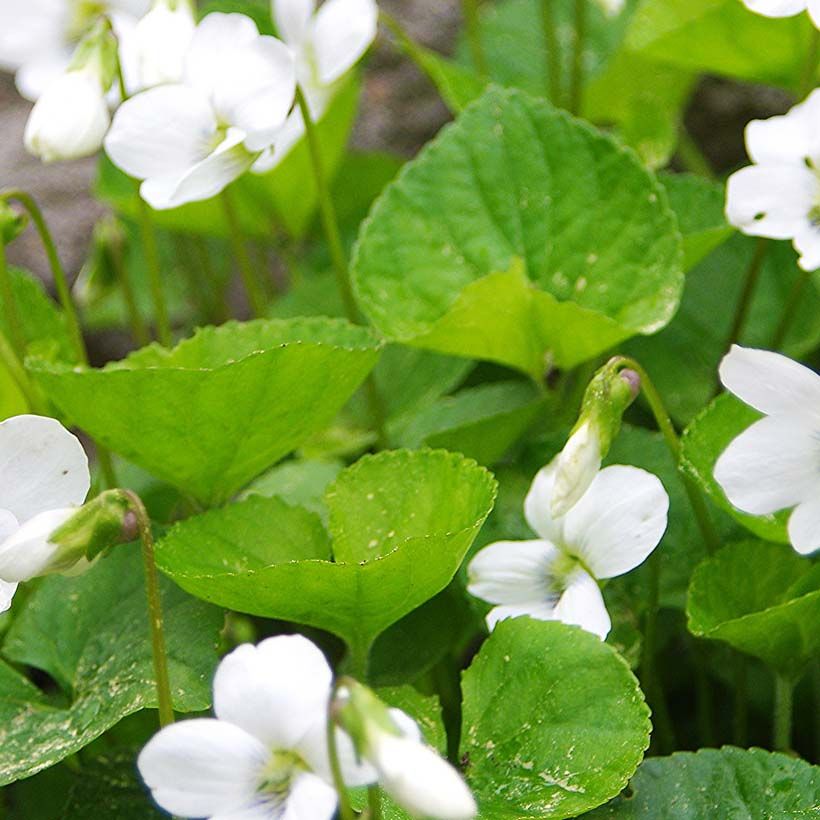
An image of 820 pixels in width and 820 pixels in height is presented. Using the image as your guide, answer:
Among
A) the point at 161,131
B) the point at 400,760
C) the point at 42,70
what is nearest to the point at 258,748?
the point at 400,760

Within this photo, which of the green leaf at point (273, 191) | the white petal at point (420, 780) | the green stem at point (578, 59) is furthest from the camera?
the green leaf at point (273, 191)

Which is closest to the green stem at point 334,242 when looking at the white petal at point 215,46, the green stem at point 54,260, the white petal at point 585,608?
the white petal at point 215,46

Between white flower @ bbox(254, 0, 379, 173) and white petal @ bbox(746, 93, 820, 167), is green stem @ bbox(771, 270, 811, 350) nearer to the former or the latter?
white petal @ bbox(746, 93, 820, 167)

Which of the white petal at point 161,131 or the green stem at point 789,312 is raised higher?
the white petal at point 161,131

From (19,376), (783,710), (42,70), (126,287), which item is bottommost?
(783,710)

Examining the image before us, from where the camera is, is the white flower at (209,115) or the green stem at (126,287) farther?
the green stem at (126,287)

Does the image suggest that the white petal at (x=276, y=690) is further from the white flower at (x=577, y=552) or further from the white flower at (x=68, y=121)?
the white flower at (x=68, y=121)

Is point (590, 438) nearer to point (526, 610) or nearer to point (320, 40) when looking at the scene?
point (526, 610)
